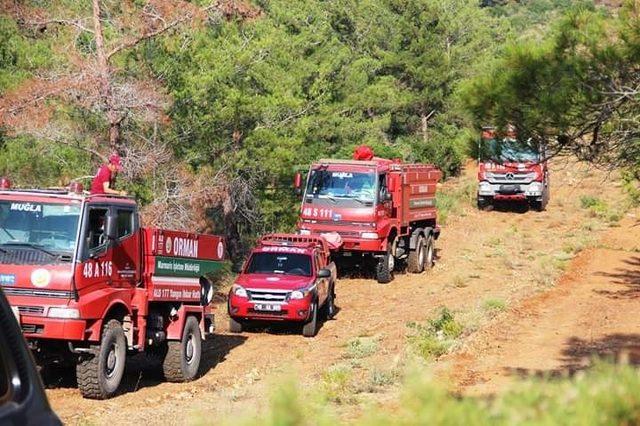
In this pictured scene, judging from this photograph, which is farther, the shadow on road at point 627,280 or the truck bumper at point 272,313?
the shadow on road at point 627,280

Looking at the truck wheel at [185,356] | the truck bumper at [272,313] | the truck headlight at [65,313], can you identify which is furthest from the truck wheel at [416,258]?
the truck headlight at [65,313]

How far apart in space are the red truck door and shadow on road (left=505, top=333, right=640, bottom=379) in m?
5.32

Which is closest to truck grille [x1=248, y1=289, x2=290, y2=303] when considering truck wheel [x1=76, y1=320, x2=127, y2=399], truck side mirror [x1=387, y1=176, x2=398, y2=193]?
truck wheel [x1=76, y1=320, x2=127, y2=399]

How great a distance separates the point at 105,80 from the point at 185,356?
7.47m

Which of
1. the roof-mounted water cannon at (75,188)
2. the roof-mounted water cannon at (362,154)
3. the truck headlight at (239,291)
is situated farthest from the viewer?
the roof-mounted water cannon at (362,154)

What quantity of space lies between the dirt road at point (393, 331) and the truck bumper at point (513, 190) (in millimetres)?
2030

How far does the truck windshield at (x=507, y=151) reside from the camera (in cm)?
1233

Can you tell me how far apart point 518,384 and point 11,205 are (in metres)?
7.88

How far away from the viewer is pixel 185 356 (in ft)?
46.1

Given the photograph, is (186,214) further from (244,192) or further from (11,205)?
(11,205)

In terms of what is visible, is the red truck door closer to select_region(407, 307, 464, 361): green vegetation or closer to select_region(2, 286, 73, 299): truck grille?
select_region(2, 286, 73, 299): truck grille

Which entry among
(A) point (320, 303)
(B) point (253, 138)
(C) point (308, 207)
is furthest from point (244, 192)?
(A) point (320, 303)

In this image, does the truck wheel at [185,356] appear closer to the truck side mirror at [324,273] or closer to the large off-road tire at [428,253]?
the truck side mirror at [324,273]

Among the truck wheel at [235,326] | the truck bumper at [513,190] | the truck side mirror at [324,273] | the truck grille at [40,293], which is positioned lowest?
the truck wheel at [235,326]
